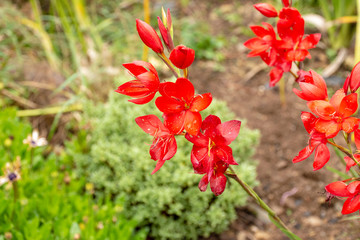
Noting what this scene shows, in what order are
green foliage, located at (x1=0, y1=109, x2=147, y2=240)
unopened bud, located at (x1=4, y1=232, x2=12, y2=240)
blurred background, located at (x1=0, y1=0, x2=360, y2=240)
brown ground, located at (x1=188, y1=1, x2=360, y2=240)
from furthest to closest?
brown ground, located at (x1=188, y1=1, x2=360, y2=240), blurred background, located at (x1=0, y1=0, x2=360, y2=240), green foliage, located at (x1=0, y1=109, x2=147, y2=240), unopened bud, located at (x1=4, y1=232, x2=12, y2=240)

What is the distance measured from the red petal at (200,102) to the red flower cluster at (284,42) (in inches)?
15.5

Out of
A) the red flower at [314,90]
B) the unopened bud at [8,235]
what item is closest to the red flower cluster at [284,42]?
the red flower at [314,90]

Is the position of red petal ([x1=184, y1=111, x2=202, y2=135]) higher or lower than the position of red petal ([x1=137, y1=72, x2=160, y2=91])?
lower

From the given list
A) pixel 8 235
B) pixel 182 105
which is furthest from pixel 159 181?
pixel 182 105

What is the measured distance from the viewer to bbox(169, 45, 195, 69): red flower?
889mm

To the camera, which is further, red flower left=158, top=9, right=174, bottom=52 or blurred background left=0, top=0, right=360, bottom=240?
blurred background left=0, top=0, right=360, bottom=240

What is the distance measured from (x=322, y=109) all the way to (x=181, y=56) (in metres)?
0.38

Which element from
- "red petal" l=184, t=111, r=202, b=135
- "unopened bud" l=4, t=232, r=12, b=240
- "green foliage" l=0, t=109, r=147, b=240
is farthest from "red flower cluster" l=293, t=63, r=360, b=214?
"unopened bud" l=4, t=232, r=12, b=240

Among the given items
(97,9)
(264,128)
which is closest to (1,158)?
(264,128)

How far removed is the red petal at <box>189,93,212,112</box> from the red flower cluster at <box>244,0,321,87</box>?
0.39 meters

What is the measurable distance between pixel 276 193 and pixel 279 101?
98 cm

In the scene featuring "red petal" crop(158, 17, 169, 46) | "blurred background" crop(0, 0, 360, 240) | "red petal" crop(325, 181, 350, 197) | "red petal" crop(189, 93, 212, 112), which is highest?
"red petal" crop(158, 17, 169, 46)

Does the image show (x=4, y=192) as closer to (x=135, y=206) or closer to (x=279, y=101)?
(x=135, y=206)

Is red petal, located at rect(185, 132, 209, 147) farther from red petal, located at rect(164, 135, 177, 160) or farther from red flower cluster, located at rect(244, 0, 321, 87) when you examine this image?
red flower cluster, located at rect(244, 0, 321, 87)
